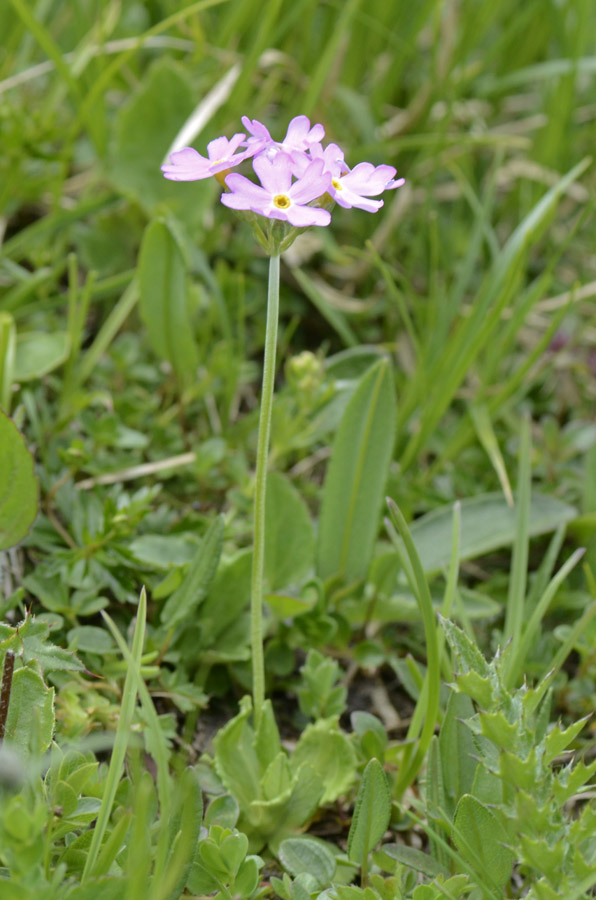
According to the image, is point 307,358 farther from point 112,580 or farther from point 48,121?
point 48,121

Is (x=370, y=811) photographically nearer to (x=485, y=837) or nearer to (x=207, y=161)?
(x=485, y=837)

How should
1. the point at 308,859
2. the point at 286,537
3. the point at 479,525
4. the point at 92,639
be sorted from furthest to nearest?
the point at 479,525 → the point at 286,537 → the point at 92,639 → the point at 308,859

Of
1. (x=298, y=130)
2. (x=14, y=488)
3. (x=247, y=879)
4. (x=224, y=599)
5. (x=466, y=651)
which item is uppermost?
(x=298, y=130)

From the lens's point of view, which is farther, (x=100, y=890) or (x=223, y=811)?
(x=223, y=811)

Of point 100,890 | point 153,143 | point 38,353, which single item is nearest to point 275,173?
point 100,890

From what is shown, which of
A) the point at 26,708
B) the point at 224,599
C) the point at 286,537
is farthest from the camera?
the point at 286,537

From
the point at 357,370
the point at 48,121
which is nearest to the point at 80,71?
the point at 48,121

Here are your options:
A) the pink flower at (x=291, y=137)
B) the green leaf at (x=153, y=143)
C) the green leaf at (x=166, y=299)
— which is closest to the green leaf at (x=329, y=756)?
the pink flower at (x=291, y=137)

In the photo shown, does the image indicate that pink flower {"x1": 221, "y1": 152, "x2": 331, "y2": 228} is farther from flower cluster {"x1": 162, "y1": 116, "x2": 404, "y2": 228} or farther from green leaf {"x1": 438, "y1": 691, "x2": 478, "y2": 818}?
green leaf {"x1": 438, "y1": 691, "x2": 478, "y2": 818}

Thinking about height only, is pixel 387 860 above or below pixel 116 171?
below
